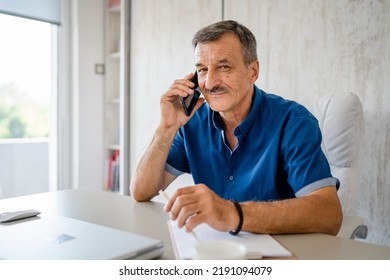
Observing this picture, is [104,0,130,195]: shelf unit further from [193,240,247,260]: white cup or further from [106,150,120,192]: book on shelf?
[193,240,247,260]: white cup

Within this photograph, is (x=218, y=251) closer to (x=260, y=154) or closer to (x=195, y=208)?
(x=195, y=208)

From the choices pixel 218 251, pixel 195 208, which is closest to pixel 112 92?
pixel 195 208

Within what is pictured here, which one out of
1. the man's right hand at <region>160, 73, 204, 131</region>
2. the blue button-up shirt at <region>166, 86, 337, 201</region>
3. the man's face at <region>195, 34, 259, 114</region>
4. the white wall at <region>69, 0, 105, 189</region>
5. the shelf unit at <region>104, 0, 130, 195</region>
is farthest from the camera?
the shelf unit at <region>104, 0, 130, 195</region>

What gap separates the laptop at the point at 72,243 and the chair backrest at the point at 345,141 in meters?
0.84

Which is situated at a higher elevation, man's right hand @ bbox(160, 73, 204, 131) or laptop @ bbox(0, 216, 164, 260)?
man's right hand @ bbox(160, 73, 204, 131)

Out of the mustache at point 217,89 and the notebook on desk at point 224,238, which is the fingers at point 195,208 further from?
the mustache at point 217,89

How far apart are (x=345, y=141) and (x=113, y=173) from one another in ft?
7.20

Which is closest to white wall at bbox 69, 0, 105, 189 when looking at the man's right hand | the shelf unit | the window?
the shelf unit

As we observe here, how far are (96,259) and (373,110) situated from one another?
1.56m

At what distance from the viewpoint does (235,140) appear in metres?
1.33

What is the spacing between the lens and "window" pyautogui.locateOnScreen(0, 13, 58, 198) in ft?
8.75

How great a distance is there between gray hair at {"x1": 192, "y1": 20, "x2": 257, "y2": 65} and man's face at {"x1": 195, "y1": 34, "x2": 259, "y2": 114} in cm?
1

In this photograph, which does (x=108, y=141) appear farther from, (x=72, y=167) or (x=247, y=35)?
(x=247, y=35)
